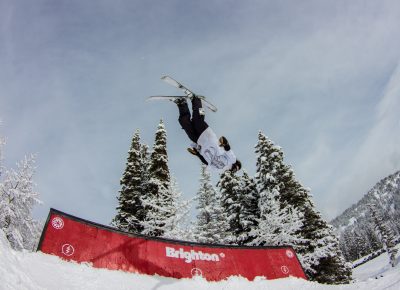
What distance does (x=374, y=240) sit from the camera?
10762 cm

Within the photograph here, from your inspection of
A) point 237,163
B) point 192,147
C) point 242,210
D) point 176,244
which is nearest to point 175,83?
point 192,147

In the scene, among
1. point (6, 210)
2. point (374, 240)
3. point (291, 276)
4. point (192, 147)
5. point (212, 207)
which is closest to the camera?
point (192, 147)

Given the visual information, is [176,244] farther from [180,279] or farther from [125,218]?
[125,218]

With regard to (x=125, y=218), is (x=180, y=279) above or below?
below

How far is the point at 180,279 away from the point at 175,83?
620 centimetres

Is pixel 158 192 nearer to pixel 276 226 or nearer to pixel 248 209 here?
pixel 248 209

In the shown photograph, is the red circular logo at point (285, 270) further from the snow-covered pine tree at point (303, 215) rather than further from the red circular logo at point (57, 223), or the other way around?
the snow-covered pine tree at point (303, 215)

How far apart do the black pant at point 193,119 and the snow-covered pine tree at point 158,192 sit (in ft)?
40.9

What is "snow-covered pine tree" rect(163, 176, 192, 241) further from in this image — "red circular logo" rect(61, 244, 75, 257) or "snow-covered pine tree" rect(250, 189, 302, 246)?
"red circular logo" rect(61, 244, 75, 257)

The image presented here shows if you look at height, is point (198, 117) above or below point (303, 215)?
below

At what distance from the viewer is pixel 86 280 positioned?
27.1 ft

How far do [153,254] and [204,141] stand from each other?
13.9 ft

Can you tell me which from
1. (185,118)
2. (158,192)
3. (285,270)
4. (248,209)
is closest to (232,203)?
(248,209)

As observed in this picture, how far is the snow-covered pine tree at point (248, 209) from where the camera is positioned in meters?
24.5
